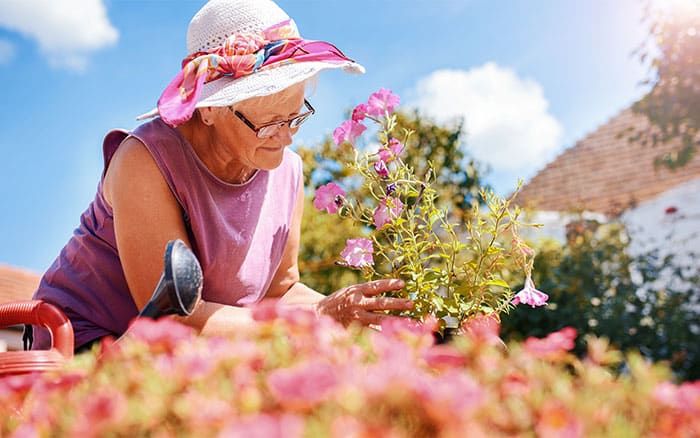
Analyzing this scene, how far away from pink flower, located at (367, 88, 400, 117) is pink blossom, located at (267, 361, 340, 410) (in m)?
1.54

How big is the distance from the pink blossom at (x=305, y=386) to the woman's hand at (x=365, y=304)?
40.8 inches

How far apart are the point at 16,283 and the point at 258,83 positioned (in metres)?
12.9

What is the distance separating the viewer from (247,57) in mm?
2131

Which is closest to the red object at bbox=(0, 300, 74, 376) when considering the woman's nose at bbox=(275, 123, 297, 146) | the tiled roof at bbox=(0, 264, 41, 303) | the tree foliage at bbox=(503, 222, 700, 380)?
the woman's nose at bbox=(275, 123, 297, 146)

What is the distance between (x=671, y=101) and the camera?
819 cm

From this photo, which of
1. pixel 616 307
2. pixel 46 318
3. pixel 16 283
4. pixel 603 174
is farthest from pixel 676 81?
pixel 16 283

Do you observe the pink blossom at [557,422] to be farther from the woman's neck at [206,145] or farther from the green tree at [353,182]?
the green tree at [353,182]

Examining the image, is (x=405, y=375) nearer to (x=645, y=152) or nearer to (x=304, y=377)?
(x=304, y=377)

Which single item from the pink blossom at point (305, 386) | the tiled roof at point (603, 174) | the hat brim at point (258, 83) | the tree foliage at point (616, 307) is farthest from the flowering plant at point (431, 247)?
the tiled roof at point (603, 174)

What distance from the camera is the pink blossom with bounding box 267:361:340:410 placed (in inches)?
30.2

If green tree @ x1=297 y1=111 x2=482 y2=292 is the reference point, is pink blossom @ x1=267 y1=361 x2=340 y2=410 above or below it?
below

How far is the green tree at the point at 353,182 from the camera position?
9969 mm

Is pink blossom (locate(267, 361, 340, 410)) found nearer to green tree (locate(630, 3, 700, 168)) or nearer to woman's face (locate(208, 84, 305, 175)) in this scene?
woman's face (locate(208, 84, 305, 175))

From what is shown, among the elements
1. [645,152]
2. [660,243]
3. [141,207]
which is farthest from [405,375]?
[645,152]
